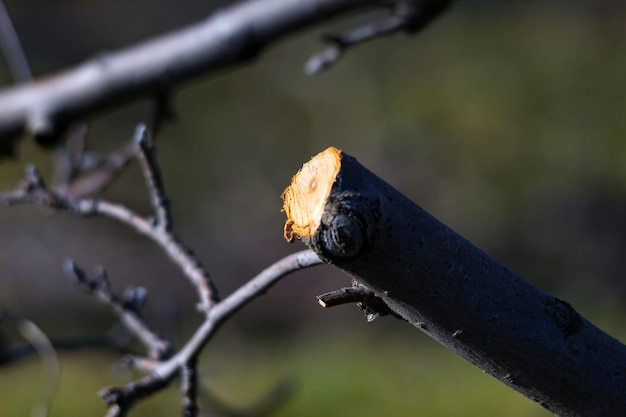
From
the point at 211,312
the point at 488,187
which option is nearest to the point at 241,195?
the point at 488,187

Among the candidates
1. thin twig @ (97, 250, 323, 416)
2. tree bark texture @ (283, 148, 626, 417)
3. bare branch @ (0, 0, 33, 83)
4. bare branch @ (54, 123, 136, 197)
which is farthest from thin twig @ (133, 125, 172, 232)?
bare branch @ (0, 0, 33, 83)

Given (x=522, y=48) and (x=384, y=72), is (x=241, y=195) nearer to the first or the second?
(x=384, y=72)

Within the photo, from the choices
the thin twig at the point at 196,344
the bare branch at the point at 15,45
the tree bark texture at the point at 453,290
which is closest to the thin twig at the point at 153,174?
the thin twig at the point at 196,344

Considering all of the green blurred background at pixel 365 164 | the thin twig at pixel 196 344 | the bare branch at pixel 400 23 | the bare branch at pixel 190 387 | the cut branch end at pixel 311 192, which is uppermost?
the cut branch end at pixel 311 192

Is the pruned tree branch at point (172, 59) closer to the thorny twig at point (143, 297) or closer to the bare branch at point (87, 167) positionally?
the bare branch at point (87, 167)

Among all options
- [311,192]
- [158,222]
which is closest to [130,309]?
[158,222]

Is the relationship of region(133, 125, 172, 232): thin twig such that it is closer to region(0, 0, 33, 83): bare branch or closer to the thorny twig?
the thorny twig

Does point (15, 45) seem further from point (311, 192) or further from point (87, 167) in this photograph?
point (311, 192)
